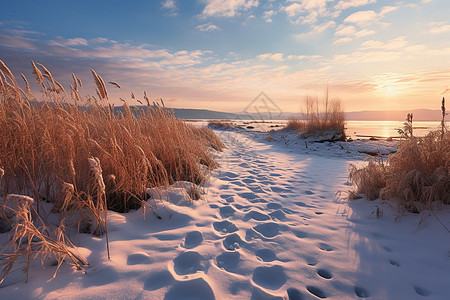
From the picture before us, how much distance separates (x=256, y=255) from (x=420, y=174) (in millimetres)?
1774

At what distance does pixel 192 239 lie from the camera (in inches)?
66.4

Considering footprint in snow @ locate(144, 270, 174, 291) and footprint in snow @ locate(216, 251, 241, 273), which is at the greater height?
footprint in snow @ locate(144, 270, 174, 291)

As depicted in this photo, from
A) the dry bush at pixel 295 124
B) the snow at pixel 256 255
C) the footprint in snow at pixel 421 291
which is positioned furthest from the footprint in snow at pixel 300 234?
the dry bush at pixel 295 124

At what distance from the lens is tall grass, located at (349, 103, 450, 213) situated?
1897mm

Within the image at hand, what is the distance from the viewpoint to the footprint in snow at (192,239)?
1.59 m

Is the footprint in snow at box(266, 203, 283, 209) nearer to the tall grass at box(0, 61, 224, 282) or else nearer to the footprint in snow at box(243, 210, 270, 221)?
the footprint in snow at box(243, 210, 270, 221)

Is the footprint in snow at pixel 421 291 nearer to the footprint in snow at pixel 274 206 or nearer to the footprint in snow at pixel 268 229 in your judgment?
the footprint in snow at pixel 268 229

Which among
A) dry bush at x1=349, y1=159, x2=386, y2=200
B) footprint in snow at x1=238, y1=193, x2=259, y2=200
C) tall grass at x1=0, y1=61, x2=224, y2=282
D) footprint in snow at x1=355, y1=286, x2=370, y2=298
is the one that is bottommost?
footprint in snow at x1=355, y1=286, x2=370, y2=298

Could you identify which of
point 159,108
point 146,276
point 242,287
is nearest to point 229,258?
point 242,287

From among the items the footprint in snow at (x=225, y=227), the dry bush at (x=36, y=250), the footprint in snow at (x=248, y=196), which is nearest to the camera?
the dry bush at (x=36, y=250)

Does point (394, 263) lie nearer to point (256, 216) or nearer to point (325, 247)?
point (325, 247)

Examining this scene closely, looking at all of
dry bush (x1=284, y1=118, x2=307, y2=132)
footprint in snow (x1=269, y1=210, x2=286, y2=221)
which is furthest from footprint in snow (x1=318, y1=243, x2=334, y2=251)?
dry bush (x1=284, y1=118, x2=307, y2=132)

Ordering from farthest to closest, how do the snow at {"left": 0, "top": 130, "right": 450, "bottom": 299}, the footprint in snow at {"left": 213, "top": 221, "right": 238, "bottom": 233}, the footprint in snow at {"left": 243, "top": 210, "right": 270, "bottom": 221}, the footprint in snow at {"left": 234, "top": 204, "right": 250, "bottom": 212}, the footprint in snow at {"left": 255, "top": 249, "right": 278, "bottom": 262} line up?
the footprint in snow at {"left": 234, "top": 204, "right": 250, "bottom": 212}, the footprint in snow at {"left": 243, "top": 210, "right": 270, "bottom": 221}, the footprint in snow at {"left": 213, "top": 221, "right": 238, "bottom": 233}, the footprint in snow at {"left": 255, "top": 249, "right": 278, "bottom": 262}, the snow at {"left": 0, "top": 130, "right": 450, "bottom": 299}

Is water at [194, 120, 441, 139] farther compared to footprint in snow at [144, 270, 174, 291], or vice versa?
water at [194, 120, 441, 139]
